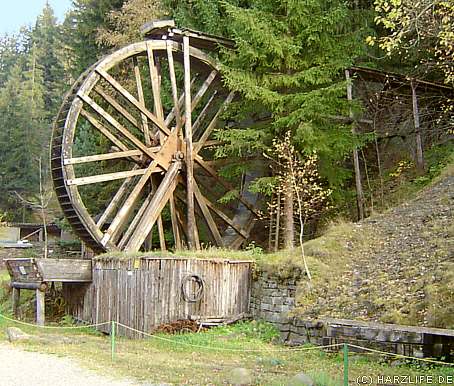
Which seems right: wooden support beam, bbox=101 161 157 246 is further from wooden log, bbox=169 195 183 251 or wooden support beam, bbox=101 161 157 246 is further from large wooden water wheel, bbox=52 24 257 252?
wooden log, bbox=169 195 183 251

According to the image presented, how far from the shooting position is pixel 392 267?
35.4ft

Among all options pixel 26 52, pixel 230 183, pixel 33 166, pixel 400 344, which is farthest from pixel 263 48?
pixel 26 52

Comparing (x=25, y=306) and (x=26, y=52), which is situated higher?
(x=26, y=52)

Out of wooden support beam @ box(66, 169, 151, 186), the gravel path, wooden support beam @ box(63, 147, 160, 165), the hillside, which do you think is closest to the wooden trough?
wooden support beam @ box(66, 169, 151, 186)

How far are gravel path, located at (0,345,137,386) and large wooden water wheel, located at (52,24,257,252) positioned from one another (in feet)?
17.7

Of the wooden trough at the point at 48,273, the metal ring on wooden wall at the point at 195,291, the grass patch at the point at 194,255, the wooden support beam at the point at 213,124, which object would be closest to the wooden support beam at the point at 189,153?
the wooden support beam at the point at 213,124

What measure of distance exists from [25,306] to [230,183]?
6.65m

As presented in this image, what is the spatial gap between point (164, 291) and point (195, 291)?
24.6 inches

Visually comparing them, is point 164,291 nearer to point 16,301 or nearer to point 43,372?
point 43,372

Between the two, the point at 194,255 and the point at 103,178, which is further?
the point at 103,178

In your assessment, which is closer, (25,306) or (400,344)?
(400,344)

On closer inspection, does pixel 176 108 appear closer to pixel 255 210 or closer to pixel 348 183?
pixel 255 210

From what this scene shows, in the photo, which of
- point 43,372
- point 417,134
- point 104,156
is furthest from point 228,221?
point 43,372

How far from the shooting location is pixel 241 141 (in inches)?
596
